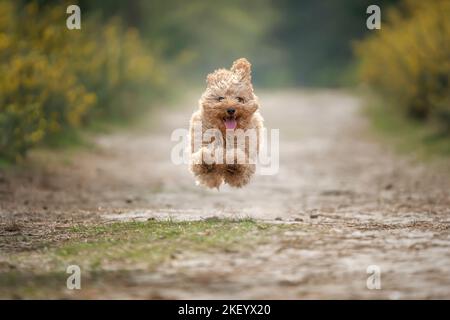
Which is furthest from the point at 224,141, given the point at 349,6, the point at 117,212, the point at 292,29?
the point at 292,29

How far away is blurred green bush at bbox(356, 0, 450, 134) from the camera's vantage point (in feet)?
48.6

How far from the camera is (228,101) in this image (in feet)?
25.0

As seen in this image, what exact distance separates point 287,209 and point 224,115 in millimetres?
1631

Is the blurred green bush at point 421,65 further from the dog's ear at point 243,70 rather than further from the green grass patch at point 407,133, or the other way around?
the dog's ear at point 243,70

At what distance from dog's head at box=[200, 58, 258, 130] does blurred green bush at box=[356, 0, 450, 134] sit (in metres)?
7.14

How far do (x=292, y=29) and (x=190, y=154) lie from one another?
147ft

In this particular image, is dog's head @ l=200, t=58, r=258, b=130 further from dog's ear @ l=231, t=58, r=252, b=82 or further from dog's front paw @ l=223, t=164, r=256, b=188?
dog's front paw @ l=223, t=164, r=256, b=188

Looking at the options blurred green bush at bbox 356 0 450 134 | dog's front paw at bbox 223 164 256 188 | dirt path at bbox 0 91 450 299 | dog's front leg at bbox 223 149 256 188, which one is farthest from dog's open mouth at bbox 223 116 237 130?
blurred green bush at bbox 356 0 450 134

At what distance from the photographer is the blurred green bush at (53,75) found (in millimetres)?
11219

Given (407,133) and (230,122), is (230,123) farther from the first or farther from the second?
(407,133)

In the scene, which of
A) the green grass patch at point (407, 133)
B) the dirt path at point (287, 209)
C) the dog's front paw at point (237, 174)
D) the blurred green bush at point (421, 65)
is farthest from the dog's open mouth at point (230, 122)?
the blurred green bush at point (421, 65)

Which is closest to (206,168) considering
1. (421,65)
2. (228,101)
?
(228,101)

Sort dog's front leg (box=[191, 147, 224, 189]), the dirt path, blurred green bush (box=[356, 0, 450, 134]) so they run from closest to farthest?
the dirt path
dog's front leg (box=[191, 147, 224, 189])
blurred green bush (box=[356, 0, 450, 134])

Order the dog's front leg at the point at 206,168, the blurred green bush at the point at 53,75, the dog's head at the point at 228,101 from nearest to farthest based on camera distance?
1. the dog's front leg at the point at 206,168
2. the dog's head at the point at 228,101
3. the blurred green bush at the point at 53,75
